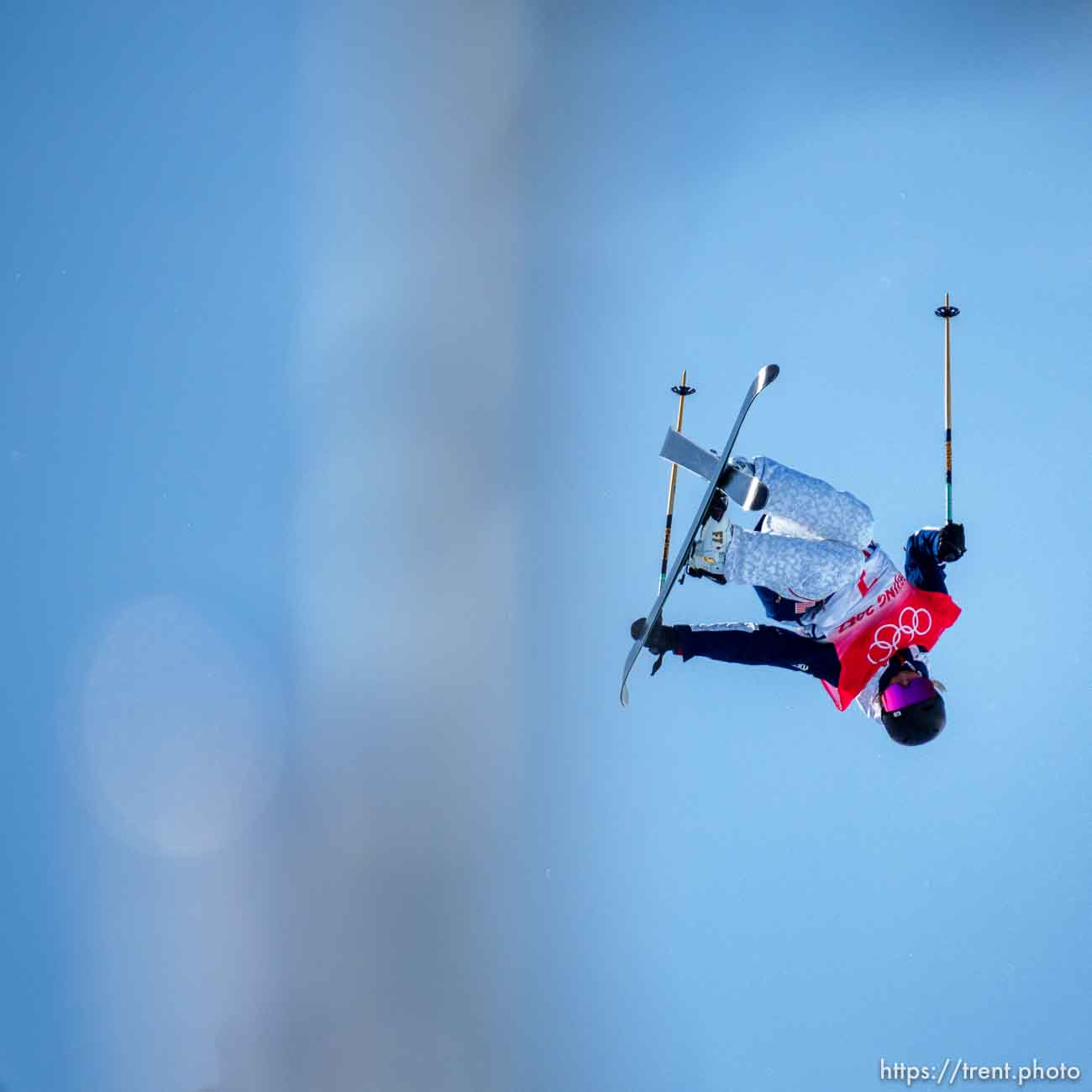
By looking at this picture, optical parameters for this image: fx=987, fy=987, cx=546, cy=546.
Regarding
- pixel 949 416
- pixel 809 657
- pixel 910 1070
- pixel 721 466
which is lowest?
pixel 910 1070

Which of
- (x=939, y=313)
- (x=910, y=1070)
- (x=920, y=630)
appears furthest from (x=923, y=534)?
(x=910, y=1070)

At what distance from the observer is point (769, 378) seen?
7660 mm

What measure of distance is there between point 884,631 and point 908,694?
21.6 inches

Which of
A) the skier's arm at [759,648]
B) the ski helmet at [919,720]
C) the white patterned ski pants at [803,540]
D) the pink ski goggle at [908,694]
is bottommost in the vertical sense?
the ski helmet at [919,720]

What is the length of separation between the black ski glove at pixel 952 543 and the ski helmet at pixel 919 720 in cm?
120

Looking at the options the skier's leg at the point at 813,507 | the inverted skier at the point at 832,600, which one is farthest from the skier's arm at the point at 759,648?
the skier's leg at the point at 813,507

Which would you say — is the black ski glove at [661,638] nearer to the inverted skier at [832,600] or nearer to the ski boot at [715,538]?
the inverted skier at [832,600]

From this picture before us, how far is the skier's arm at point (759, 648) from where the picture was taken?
796 centimetres

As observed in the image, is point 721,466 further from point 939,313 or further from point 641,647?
point 939,313

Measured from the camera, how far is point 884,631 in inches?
326

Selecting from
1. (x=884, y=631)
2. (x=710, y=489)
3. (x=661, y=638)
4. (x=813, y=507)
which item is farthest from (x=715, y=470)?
(x=884, y=631)

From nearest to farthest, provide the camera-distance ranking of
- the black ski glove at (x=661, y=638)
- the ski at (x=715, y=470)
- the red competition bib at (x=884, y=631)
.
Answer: the ski at (x=715, y=470) → the black ski glove at (x=661, y=638) → the red competition bib at (x=884, y=631)

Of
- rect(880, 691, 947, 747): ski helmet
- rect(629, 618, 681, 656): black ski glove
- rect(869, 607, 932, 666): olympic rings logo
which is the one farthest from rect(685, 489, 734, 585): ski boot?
rect(880, 691, 947, 747): ski helmet

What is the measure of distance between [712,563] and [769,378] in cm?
152
